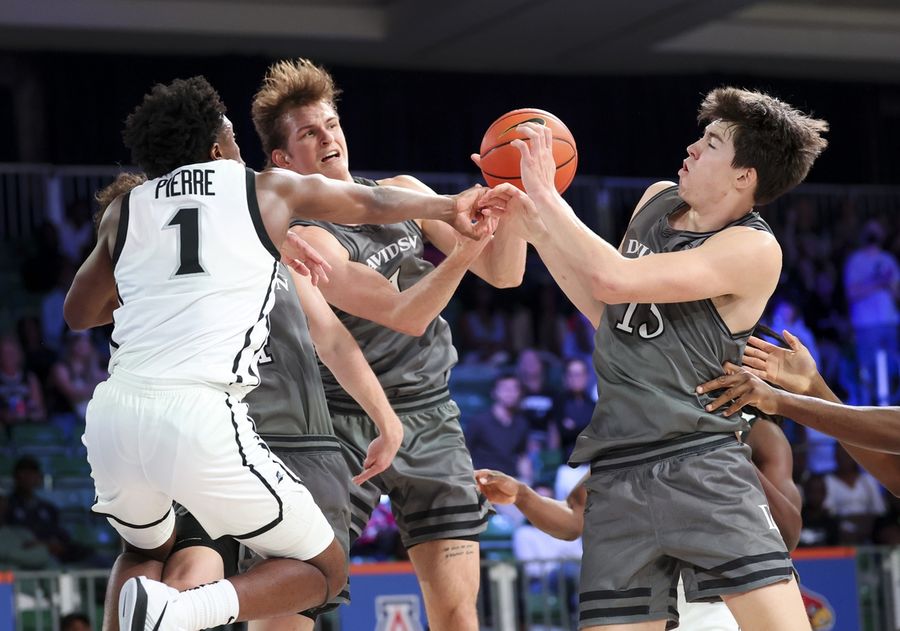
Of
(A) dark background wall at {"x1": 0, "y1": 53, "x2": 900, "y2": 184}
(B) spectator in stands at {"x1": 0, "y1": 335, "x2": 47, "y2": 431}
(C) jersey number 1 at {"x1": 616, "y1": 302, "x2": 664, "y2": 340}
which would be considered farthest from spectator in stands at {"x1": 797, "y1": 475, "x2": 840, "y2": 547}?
(C) jersey number 1 at {"x1": 616, "y1": 302, "x2": 664, "y2": 340}

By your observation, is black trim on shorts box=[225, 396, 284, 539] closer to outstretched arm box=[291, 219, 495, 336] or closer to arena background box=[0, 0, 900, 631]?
outstretched arm box=[291, 219, 495, 336]

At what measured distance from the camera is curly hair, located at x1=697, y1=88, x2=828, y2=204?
401 centimetres

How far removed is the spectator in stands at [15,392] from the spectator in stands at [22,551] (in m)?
1.76

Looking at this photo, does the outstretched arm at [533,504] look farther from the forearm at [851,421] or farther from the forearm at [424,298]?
the forearm at [851,421]

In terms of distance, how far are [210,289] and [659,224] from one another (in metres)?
1.48

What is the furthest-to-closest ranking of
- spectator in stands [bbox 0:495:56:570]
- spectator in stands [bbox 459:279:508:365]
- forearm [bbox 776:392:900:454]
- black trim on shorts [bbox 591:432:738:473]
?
spectator in stands [bbox 459:279:508:365]
spectator in stands [bbox 0:495:56:570]
forearm [bbox 776:392:900:454]
black trim on shorts [bbox 591:432:738:473]

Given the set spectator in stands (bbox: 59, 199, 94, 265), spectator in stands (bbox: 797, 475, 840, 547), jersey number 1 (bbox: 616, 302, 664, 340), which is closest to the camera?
jersey number 1 (bbox: 616, 302, 664, 340)

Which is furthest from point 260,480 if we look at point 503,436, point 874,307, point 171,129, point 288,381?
point 874,307

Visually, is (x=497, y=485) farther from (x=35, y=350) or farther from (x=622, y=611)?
(x=35, y=350)

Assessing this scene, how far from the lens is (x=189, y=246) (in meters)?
3.67

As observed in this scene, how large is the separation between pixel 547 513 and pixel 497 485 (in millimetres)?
224

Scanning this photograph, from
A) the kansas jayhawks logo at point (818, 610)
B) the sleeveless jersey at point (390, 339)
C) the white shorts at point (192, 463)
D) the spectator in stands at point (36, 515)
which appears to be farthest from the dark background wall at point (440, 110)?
the white shorts at point (192, 463)

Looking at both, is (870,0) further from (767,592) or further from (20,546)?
(767,592)

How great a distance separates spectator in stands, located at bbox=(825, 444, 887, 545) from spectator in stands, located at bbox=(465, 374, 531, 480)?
2.59 m
